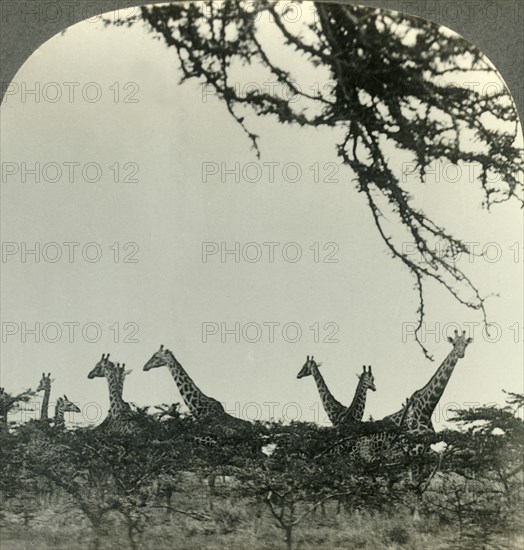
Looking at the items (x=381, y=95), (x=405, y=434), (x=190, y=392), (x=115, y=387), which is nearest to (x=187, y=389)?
(x=190, y=392)

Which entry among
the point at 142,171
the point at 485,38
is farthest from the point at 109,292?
the point at 485,38

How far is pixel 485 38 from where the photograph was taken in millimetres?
3252

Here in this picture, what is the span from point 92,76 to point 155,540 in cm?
193

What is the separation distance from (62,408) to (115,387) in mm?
235

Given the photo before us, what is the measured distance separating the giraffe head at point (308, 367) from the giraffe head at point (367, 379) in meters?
0.18

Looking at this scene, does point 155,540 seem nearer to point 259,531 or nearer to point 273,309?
point 259,531

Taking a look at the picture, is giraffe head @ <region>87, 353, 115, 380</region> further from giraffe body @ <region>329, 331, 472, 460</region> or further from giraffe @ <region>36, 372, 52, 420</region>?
giraffe body @ <region>329, 331, 472, 460</region>

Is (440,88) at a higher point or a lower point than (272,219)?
higher

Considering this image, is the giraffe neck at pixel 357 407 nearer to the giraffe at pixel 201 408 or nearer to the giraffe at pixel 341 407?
the giraffe at pixel 341 407

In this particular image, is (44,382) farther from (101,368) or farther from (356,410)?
(356,410)

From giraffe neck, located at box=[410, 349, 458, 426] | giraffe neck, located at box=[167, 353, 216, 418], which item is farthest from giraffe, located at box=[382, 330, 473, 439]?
giraffe neck, located at box=[167, 353, 216, 418]

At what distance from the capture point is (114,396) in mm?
3209

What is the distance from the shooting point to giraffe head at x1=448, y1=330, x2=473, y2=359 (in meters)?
3.23

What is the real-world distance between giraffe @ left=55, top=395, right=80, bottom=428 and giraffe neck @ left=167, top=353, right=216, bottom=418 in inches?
16.8
